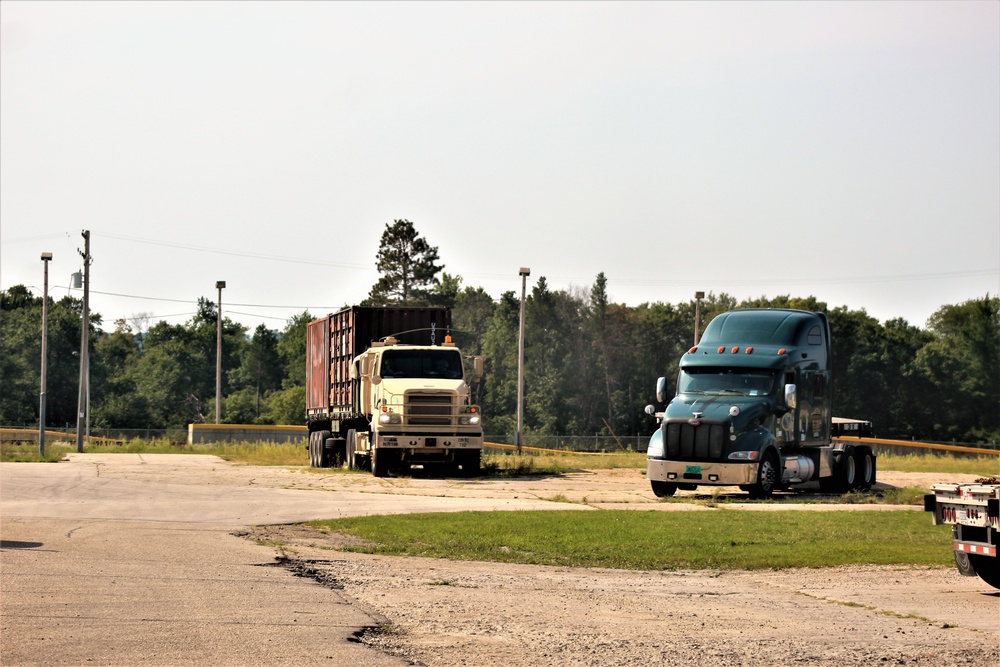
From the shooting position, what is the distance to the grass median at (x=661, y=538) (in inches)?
642

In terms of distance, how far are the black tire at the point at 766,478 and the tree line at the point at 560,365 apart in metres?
64.0

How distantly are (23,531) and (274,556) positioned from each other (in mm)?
4674

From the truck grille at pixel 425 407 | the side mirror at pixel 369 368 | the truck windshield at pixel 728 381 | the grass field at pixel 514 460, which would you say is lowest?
the grass field at pixel 514 460

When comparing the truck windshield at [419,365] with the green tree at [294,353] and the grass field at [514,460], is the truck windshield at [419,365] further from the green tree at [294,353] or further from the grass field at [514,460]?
the green tree at [294,353]

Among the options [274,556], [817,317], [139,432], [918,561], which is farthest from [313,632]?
[139,432]

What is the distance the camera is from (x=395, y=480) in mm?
32844

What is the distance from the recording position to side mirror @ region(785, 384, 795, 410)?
27219 mm

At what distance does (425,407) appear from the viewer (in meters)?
33.4

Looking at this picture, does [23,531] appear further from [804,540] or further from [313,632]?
[804,540]

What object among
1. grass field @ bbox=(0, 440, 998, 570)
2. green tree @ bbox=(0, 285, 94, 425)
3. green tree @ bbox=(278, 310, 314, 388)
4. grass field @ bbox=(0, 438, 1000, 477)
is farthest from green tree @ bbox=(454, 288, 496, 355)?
grass field @ bbox=(0, 440, 998, 570)

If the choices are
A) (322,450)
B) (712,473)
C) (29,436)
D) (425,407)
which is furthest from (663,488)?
(29,436)

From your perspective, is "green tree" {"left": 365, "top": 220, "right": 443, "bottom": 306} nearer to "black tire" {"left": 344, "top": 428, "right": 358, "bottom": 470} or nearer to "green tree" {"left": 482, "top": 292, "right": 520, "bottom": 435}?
"green tree" {"left": 482, "top": 292, "right": 520, "bottom": 435}

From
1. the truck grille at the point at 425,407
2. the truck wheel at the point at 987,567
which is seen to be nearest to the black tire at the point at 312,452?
the truck grille at the point at 425,407

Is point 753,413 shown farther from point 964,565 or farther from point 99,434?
point 99,434
